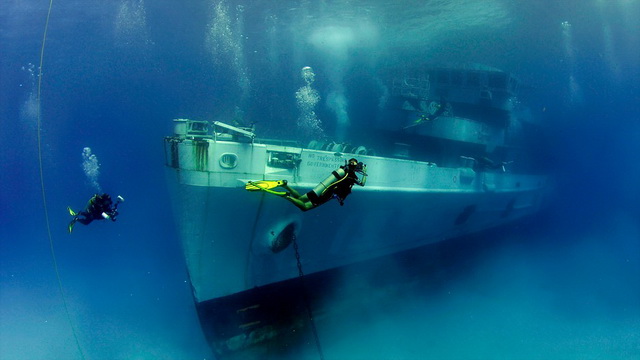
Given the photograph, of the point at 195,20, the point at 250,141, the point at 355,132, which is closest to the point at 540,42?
the point at 355,132

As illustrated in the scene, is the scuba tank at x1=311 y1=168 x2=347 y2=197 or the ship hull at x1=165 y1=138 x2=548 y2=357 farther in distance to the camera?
the ship hull at x1=165 y1=138 x2=548 y2=357

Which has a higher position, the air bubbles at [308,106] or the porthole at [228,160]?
the air bubbles at [308,106]

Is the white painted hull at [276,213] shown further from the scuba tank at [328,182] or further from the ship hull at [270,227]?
the scuba tank at [328,182]

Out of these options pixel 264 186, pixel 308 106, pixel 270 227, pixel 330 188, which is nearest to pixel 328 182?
pixel 330 188

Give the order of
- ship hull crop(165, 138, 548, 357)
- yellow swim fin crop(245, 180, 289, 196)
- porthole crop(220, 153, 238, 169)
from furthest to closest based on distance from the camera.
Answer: ship hull crop(165, 138, 548, 357) → porthole crop(220, 153, 238, 169) → yellow swim fin crop(245, 180, 289, 196)

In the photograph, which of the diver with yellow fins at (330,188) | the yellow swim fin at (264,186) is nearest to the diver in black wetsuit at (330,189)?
the diver with yellow fins at (330,188)

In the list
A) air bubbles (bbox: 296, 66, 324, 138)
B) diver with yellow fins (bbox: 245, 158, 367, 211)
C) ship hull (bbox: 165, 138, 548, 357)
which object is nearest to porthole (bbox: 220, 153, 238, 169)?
ship hull (bbox: 165, 138, 548, 357)

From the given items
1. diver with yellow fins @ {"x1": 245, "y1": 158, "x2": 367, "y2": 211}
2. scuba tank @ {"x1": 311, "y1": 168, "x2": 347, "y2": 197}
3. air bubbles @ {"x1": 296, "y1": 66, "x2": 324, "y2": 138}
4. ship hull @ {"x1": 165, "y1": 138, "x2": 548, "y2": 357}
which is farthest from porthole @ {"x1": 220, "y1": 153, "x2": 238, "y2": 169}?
air bubbles @ {"x1": 296, "y1": 66, "x2": 324, "y2": 138}

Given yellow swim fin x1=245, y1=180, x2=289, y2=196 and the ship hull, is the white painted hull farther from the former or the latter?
yellow swim fin x1=245, y1=180, x2=289, y2=196

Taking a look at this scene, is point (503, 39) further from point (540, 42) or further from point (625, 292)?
point (625, 292)

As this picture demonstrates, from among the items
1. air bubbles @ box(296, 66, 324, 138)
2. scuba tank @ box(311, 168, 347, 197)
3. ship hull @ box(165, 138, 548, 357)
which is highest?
air bubbles @ box(296, 66, 324, 138)

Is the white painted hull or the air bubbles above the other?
the air bubbles

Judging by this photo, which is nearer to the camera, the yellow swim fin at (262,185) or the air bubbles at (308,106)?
the yellow swim fin at (262,185)

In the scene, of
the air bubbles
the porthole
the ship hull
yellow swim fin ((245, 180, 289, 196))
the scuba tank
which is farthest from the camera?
the air bubbles
